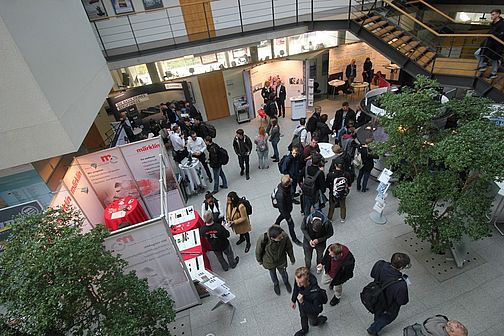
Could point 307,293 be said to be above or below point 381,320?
above

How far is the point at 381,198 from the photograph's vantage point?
561 centimetres

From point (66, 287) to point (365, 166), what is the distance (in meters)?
5.87

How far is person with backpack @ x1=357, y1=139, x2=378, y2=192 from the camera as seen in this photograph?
243 inches

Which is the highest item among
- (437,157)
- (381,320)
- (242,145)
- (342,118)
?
(437,157)

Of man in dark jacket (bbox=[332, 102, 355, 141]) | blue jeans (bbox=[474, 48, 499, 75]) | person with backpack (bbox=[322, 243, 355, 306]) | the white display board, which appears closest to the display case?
the white display board

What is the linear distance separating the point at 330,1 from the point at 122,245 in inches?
411

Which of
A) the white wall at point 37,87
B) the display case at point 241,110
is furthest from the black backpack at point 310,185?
the display case at point 241,110

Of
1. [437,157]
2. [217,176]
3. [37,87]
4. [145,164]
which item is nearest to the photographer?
[437,157]

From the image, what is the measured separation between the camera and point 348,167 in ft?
20.4

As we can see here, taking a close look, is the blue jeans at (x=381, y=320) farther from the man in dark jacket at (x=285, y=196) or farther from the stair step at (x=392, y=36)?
the stair step at (x=392, y=36)

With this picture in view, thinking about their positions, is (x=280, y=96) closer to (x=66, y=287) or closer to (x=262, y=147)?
(x=262, y=147)

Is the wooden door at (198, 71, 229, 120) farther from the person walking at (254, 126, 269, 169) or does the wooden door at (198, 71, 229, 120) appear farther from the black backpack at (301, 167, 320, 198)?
the black backpack at (301, 167, 320, 198)

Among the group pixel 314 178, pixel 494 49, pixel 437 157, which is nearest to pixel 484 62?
pixel 494 49

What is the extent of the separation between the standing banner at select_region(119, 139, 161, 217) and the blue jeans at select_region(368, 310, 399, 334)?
4746 mm
